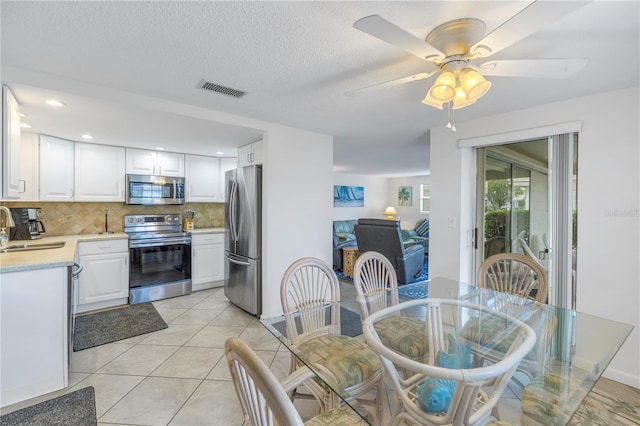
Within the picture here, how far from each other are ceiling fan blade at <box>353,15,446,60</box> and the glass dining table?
1316mm

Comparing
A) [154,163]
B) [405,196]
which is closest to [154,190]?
[154,163]

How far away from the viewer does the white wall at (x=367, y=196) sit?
8.49 metres

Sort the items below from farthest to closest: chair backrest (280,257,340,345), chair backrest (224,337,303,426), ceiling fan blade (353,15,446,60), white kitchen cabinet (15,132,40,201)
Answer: white kitchen cabinet (15,132,40,201), chair backrest (280,257,340,345), ceiling fan blade (353,15,446,60), chair backrest (224,337,303,426)

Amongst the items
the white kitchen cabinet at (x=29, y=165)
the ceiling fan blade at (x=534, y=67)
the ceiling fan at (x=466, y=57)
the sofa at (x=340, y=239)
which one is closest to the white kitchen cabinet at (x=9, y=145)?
the white kitchen cabinet at (x=29, y=165)

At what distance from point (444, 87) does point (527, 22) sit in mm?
404

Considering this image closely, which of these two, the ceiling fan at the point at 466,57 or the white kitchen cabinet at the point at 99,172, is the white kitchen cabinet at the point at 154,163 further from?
the ceiling fan at the point at 466,57

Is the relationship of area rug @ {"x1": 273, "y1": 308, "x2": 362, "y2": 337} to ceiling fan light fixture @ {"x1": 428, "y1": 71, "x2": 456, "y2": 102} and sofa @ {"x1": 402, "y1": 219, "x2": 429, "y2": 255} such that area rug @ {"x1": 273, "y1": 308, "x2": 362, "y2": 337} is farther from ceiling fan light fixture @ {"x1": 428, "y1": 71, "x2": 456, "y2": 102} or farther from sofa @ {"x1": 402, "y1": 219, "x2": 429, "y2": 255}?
sofa @ {"x1": 402, "y1": 219, "x2": 429, "y2": 255}

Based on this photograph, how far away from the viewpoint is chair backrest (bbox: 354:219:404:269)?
4.50 m

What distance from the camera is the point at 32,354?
1.95 meters

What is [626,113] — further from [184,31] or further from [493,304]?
[184,31]

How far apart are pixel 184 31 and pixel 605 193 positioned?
310 cm

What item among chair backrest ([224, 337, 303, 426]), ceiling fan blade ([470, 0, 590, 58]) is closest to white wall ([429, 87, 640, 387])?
ceiling fan blade ([470, 0, 590, 58])

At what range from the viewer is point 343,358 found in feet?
5.01

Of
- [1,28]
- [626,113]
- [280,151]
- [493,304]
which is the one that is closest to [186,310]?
[280,151]
